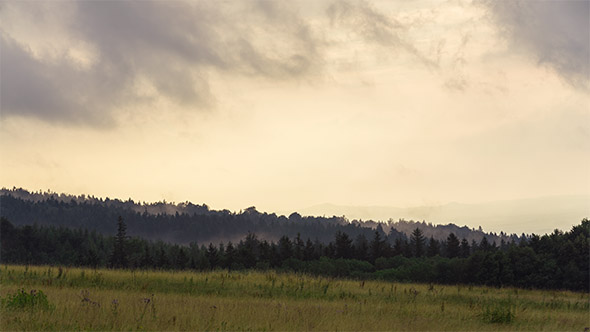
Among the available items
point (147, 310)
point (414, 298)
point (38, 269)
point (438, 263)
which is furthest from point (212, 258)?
point (147, 310)

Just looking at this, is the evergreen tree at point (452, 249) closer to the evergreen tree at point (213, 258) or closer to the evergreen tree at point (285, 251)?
the evergreen tree at point (285, 251)

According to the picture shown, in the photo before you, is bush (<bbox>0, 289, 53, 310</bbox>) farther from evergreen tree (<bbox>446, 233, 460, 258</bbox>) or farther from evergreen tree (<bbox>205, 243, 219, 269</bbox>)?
evergreen tree (<bbox>205, 243, 219, 269</bbox>)

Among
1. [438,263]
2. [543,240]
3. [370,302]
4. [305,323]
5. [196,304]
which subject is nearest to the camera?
[305,323]

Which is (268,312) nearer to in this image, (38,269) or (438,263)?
(38,269)

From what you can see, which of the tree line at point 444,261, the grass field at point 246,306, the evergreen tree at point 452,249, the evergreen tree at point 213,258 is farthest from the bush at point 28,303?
the evergreen tree at point 213,258

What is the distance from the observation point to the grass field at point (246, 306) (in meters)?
15.0

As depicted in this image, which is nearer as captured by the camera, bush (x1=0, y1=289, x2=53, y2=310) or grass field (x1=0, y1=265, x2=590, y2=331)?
grass field (x1=0, y1=265, x2=590, y2=331)

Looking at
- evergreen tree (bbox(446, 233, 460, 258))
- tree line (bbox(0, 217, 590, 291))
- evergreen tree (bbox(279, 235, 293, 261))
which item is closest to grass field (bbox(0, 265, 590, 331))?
tree line (bbox(0, 217, 590, 291))

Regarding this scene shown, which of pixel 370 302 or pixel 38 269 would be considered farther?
pixel 38 269

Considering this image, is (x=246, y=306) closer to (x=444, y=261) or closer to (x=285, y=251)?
(x=444, y=261)

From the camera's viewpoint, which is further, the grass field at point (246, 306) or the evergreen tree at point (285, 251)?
the evergreen tree at point (285, 251)

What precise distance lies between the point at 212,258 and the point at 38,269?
2796 inches

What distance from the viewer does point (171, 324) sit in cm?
1455

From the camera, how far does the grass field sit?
589 inches
